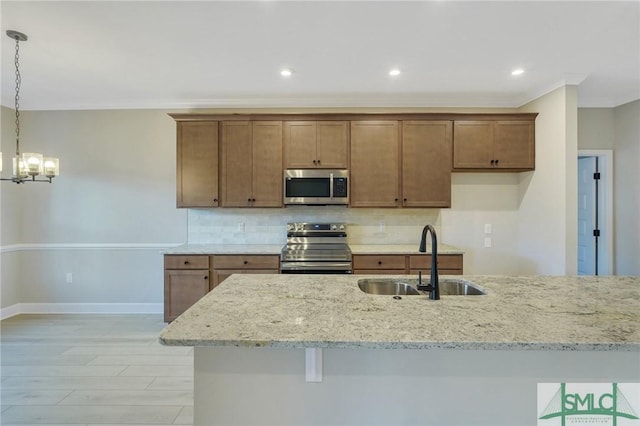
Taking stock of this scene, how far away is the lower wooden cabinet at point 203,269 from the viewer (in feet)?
11.8

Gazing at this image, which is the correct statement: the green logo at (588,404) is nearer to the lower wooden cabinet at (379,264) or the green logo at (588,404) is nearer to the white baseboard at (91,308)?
the lower wooden cabinet at (379,264)

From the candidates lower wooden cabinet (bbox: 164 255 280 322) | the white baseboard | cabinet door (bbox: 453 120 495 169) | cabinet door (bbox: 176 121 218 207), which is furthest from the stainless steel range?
the white baseboard

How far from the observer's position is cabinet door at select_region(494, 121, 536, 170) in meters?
3.79

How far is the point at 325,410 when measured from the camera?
130 centimetres

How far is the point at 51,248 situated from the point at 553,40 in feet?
19.5

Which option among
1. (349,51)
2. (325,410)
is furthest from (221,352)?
(349,51)

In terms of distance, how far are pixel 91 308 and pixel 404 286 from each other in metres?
4.19

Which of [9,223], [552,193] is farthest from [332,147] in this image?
[9,223]

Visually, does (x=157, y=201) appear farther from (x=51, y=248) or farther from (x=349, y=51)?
(x=349, y=51)

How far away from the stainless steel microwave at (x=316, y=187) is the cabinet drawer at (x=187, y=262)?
115cm

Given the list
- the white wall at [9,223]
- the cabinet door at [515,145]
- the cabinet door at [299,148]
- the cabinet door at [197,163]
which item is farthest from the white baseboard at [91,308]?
the cabinet door at [515,145]

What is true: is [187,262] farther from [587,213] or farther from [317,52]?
[587,213]

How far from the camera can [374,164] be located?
3.85 meters

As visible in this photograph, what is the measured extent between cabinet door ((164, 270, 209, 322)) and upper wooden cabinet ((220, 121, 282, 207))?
39.8 inches
